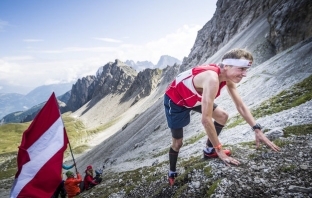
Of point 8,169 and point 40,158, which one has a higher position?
point 40,158

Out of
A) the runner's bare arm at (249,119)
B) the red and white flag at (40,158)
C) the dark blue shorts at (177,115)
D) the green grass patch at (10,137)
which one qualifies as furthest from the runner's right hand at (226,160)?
the green grass patch at (10,137)

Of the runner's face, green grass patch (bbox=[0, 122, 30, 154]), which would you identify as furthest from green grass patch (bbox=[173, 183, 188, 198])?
green grass patch (bbox=[0, 122, 30, 154])

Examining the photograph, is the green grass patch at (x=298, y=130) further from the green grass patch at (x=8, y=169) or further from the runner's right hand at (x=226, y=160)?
the green grass patch at (x=8, y=169)

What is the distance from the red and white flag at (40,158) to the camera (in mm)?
9791

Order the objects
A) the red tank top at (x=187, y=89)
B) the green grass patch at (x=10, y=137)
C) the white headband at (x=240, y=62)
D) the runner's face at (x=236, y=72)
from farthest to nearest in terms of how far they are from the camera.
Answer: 1. the green grass patch at (x=10, y=137)
2. the red tank top at (x=187, y=89)
3. the runner's face at (x=236, y=72)
4. the white headband at (x=240, y=62)

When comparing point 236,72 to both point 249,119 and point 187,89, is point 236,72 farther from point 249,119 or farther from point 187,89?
point 249,119

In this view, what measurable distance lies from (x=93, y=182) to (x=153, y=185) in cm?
1013

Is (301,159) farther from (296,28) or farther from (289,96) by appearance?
(296,28)

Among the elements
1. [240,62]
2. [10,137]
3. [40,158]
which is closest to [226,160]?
[240,62]

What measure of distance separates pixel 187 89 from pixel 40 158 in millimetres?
8688

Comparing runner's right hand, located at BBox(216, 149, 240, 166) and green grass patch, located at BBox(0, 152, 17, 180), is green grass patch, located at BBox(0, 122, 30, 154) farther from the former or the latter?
runner's right hand, located at BBox(216, 149, 240, 166)

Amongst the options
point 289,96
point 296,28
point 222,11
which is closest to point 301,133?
point 289,96

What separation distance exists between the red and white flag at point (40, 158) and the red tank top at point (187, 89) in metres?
7.83

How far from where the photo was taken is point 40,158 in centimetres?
1046
